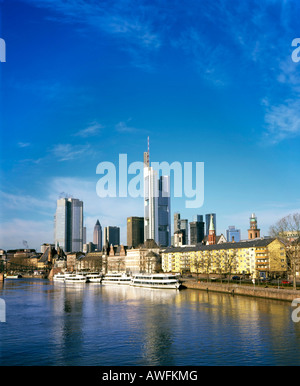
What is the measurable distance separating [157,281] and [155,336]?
80872 mm

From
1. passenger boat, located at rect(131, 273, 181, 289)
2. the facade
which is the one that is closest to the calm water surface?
passenger boat, located at rect(131, 273, 181, 289)

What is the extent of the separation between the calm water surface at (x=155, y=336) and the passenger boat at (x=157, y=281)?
1892 inches

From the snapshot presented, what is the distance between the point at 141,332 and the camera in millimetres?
50750

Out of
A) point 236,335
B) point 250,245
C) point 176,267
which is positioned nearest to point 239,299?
point 236,335

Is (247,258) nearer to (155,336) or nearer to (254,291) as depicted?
(254,291)

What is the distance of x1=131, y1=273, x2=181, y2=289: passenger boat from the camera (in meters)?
123

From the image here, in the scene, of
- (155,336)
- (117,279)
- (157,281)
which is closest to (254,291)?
(155,336)

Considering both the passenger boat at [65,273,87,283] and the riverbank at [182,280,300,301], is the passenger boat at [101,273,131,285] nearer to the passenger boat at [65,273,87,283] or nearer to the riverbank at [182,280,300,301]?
the passenger boat at [65,273,87,283]

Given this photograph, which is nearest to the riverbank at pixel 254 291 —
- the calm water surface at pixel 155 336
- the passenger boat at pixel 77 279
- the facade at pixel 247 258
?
the calm water surface at pixel 155 336

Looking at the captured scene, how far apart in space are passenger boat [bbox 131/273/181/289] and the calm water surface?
48.1 m

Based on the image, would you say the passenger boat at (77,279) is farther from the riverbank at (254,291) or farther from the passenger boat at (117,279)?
the riverbank at (254,291)

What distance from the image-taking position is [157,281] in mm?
128000

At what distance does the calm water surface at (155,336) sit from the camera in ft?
126

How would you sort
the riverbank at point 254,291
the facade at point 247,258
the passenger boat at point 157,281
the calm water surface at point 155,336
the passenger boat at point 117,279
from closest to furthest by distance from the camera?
the calm water surface at point 155,336 < the riverbank at point 254,291 < the passenger boat at point 157,281 < the facade at point 247,258 < the passenger boat at point 117,279
